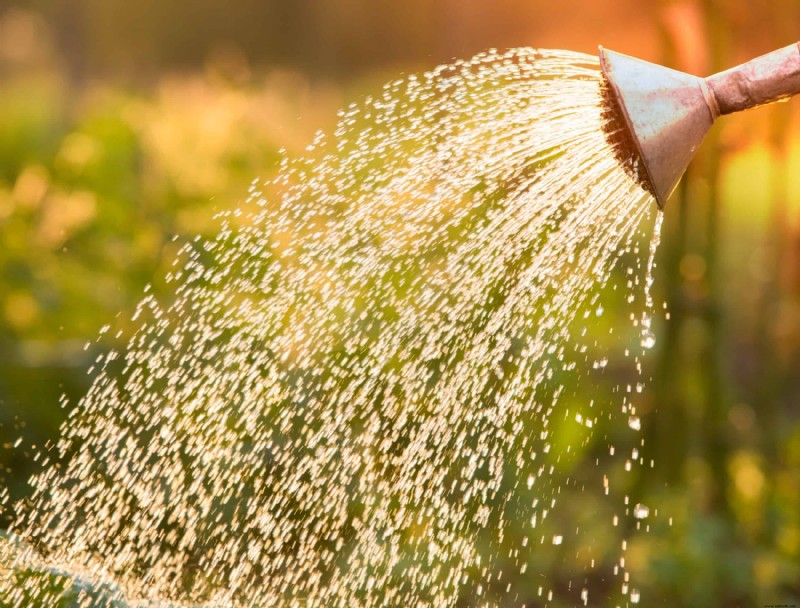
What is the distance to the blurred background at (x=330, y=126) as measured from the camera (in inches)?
127

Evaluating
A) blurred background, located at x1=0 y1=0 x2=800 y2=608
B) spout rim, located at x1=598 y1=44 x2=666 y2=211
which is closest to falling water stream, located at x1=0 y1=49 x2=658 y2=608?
blurred background, located at x1=0 y1=0 x2=800 y2=608

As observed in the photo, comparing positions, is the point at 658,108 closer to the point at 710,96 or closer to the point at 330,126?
the point at 710,96

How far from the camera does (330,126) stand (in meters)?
3.65

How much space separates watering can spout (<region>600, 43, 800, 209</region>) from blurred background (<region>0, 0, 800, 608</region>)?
1.75 metres

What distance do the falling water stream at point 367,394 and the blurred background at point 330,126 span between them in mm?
234

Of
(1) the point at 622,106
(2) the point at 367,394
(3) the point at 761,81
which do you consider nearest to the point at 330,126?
(2) the point at 367,394

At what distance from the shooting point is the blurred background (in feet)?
10.6

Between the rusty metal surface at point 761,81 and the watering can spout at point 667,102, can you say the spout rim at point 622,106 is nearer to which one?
the watering can spout at point 667,102

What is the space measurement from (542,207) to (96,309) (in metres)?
1.61

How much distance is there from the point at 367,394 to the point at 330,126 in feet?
3.66

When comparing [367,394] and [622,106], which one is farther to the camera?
[367,394]

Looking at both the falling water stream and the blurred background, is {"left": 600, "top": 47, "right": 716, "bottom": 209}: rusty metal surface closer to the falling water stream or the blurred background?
the falling water stream

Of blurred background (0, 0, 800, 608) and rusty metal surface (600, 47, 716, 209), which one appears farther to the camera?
blurred background (0, 0, 800, 608)

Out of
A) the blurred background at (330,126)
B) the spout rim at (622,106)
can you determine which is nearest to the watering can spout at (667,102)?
the spout rim at (622,106)
